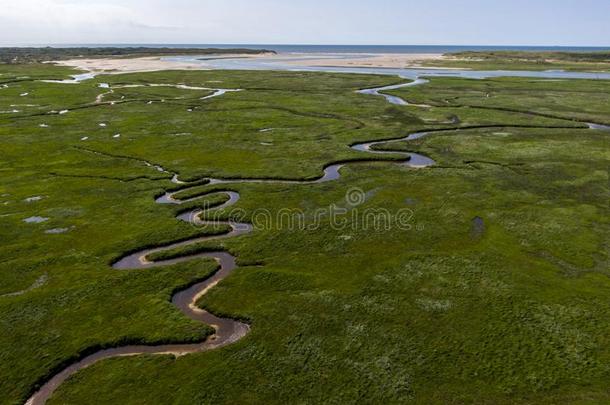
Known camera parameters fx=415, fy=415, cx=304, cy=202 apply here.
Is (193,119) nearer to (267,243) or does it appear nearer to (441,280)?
(267,243)

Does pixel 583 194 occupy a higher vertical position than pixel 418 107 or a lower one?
lower

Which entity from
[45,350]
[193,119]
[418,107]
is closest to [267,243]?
[45,350]

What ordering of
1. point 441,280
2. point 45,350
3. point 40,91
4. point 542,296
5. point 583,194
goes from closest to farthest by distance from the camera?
point 45,350 < point 542,296 < point 441,280 < point 583,194 < point 40,91

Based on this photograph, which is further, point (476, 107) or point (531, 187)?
point (476, 107)

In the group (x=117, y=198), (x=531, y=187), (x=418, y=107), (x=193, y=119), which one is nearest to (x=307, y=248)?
(x=117, y=198)

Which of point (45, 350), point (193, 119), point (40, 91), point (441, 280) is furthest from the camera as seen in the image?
point (40, 91)

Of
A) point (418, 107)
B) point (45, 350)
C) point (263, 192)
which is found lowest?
point (45, 350)
